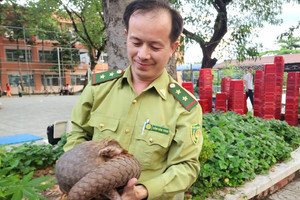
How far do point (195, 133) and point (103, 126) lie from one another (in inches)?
22.0

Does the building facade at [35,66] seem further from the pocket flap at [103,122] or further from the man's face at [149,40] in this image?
the man's face at [149,40]

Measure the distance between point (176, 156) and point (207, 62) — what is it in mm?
9770

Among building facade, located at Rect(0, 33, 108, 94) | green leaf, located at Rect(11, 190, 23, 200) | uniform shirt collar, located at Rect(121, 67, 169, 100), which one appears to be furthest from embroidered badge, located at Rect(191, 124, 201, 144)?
building facade, located at Rect(0, 33, 108, 94)

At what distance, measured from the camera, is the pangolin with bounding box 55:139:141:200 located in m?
0.98

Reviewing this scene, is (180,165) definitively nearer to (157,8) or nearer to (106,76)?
(106,76)

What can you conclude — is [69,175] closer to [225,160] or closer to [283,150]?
[225,160]

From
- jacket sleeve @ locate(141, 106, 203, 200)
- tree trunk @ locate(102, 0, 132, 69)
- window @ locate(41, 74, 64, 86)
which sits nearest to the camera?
jacket sleeve @ locate(141, 106, 203, 200)

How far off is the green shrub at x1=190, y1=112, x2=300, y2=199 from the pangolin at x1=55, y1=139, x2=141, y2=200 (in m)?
1.78

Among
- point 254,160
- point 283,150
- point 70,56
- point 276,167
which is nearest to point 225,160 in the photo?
point 254,160

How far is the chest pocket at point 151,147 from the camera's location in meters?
1.40

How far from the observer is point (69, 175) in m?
1.05

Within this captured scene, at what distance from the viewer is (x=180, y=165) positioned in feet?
4.39

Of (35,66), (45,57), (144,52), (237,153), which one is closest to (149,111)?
(144,52)

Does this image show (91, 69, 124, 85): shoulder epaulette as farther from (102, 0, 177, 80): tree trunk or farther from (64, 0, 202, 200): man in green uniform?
(102, 0, 177, 80): tree trunk
